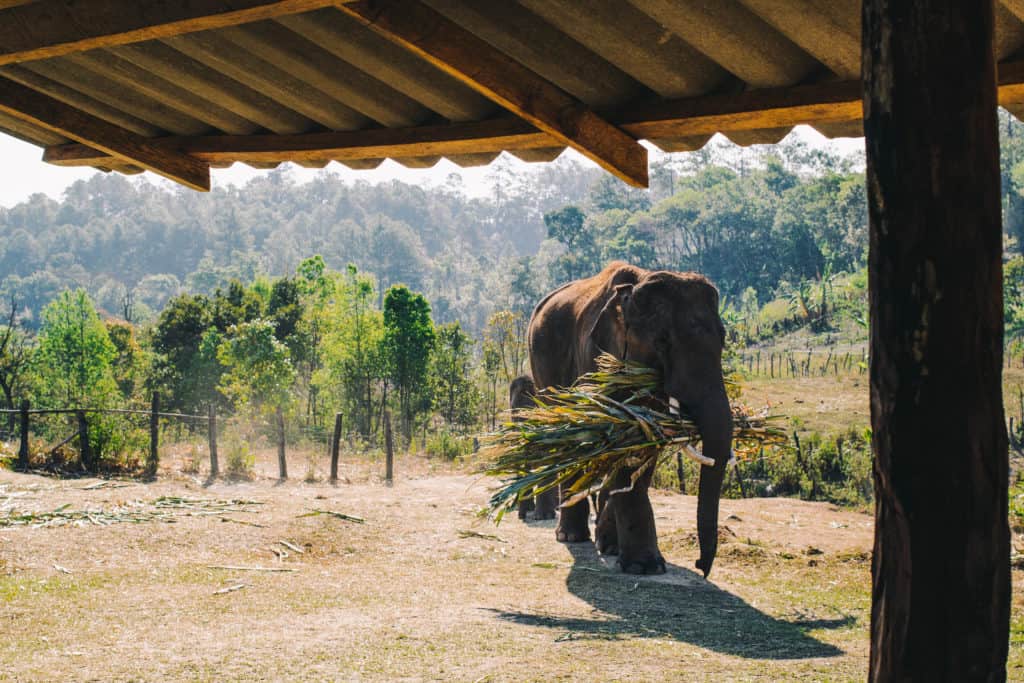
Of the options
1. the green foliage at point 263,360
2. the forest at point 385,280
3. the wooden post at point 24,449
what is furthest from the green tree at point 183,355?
the wooden post at point 24,449

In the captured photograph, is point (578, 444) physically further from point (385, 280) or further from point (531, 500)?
point (385, 280)

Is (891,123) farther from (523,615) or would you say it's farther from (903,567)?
(523,615)

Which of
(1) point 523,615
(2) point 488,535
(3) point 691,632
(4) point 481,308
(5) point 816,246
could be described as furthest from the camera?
(4) point 481,308

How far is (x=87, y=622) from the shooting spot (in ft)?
17.4

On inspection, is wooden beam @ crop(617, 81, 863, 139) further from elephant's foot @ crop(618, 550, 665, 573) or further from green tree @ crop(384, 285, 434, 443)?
green tree @ crop(384, 285, 434, 443)

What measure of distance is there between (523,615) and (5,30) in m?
3.82

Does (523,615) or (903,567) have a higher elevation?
(903,567)

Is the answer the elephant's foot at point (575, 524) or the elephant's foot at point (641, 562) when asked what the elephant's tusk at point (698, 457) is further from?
the elephant's foot at point (575, 524)

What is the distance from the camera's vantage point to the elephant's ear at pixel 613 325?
21.8 ft

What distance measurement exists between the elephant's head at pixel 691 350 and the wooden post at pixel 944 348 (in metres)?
3.44

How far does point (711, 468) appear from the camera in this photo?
5.45 metres

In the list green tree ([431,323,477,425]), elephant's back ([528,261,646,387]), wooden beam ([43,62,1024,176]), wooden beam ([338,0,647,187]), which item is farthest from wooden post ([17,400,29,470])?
green tree ([431,323,477,425])

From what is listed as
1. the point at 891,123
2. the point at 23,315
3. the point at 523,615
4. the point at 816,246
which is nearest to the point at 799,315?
the point at 816,246

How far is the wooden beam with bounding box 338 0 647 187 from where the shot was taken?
3.33 m
